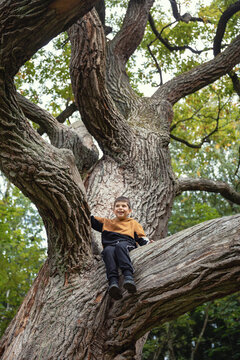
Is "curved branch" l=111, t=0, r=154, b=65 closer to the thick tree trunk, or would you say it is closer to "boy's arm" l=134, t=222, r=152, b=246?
"boy's arm" l=134, t=222, r=152, b=246

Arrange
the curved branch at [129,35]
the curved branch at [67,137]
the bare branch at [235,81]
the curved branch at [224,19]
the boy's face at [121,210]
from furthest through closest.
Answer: the bare branch at [235,81] < the curved branch at [224,19] < the curved branch at [129,35] < the curved branch at [67,137] < the boy's face at [121,210]

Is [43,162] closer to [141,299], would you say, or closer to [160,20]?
[141,299]

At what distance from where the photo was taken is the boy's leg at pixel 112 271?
109 inches

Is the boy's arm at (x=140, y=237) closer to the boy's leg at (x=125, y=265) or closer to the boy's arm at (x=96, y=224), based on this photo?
the boy's arm at (x=96, y=224)

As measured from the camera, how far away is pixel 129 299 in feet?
9.01

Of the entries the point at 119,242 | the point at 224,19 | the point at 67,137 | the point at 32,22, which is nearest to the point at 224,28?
the point at 224,19

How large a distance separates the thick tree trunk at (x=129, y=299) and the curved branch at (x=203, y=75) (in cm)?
427

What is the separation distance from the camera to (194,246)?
262 centimetres

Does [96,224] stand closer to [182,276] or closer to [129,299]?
[129,299]

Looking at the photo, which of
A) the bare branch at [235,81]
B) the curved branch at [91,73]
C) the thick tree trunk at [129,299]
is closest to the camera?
the thick tree trunk at [129,299]

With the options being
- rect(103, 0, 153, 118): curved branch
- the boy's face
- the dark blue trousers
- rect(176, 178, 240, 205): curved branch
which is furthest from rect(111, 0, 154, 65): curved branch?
the dark blue trousers

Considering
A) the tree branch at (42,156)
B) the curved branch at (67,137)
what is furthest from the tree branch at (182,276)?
the curved branch at (67,137)

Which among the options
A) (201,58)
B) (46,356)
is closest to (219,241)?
(46,356)

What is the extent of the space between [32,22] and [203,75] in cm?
476
